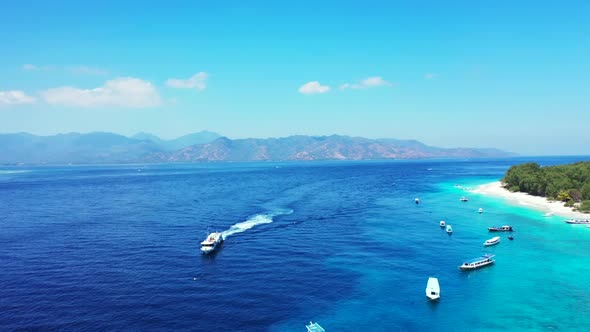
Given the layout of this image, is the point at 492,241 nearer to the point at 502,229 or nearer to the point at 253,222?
the point at 502,229

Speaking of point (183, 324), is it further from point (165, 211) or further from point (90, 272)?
point (165, 211)

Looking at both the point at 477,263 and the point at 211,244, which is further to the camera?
the point at 211,244

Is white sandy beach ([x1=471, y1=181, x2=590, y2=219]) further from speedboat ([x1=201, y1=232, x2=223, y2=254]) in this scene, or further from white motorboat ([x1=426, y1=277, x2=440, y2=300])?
speedboat ([x1=201, y1=232, x2=223, y2=254])

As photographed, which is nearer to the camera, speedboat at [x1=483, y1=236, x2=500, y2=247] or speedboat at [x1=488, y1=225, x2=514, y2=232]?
speedboat at [x1=483, y1=236, x2=500, y2=247]

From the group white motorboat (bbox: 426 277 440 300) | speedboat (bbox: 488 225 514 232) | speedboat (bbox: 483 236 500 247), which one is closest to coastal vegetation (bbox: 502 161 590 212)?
speedboat (bbox: 488 225 514 232)

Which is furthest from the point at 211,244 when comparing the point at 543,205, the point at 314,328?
the point at 543,205

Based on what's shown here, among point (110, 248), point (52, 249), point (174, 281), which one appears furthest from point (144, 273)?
point (52, 249)
